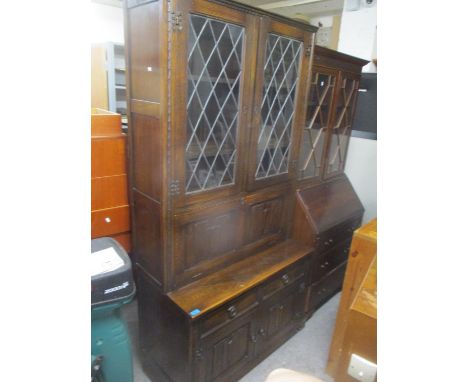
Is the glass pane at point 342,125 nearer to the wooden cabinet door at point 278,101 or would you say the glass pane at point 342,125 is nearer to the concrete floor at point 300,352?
the wooden cabinet door at point 278,101

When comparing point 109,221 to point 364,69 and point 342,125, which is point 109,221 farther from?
point 364,69

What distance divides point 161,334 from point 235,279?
496mm

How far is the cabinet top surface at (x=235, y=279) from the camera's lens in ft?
5.19

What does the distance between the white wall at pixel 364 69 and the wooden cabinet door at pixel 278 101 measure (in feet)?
3.77

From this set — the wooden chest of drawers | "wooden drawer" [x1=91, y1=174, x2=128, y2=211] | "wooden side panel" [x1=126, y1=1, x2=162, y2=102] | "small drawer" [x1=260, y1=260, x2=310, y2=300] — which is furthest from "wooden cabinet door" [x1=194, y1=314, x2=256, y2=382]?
"wooden side panel" [x1=126, y1=1, x2=162, y2=102]

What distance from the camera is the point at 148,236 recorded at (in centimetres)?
167

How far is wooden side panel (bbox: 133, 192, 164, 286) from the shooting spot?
158cm

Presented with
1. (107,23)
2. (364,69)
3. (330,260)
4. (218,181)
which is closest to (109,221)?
(218,181)

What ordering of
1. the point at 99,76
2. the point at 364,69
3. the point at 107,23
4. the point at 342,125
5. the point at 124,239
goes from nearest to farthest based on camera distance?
the point at 124,239, the point at 342,125, the point at 364,69, the point at 99,76, the point at 107,23

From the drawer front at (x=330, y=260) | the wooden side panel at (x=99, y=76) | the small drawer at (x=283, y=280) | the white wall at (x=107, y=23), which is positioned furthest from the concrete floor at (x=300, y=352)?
the white wall at (x=107, y=23)

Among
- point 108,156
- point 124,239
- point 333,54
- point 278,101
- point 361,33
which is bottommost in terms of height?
point 124,239

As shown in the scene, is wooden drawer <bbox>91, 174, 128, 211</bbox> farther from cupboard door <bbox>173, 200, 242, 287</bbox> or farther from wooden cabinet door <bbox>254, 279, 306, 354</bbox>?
wooden cabinet door <bbox>254, 279, 306, 354</bbox>
